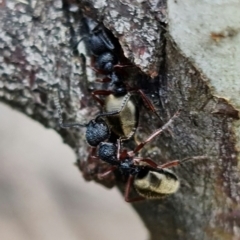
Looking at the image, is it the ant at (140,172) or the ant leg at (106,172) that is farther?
the ant leg at (106,172)

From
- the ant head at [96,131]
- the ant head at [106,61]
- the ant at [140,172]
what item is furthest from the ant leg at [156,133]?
the ant head at [106,61]

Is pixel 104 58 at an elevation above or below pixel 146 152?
above

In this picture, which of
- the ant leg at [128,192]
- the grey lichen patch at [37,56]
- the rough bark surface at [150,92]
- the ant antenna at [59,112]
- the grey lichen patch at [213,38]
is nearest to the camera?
the grey lichen patch at [213,38]

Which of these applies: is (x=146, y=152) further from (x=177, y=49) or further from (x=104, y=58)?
(x=177, y=49)

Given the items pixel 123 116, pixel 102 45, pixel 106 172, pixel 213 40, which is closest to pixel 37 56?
pixel 102 45

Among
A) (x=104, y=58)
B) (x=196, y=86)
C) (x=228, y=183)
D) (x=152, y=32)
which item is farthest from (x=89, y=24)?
(x=228, y=183)

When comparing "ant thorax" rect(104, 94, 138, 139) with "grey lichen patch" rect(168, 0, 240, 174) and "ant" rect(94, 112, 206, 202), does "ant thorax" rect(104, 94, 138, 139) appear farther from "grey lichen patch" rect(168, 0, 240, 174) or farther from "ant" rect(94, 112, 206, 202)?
"grey lichen patch" rect(168, 0, 240, 174)

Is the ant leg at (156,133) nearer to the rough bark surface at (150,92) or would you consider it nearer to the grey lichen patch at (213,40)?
the rough bark surface at (150,92)
